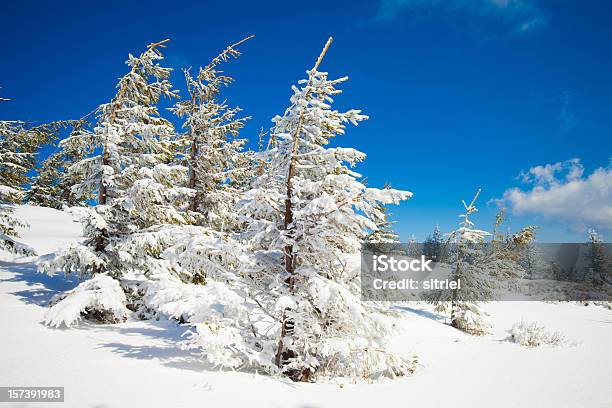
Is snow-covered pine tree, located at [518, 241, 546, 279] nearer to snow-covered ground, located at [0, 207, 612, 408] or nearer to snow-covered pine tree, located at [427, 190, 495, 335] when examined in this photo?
snow-covered pine tree, located at [427, 190, 495, 335]

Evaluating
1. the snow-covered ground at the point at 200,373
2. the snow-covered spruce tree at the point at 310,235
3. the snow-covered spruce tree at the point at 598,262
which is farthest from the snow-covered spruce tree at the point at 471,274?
the snow-covered spruce tree at the point at 598,262

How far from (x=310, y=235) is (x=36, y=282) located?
10638 mm

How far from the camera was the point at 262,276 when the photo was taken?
7000 mm

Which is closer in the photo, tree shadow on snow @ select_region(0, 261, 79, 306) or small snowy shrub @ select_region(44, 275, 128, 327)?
small snowy shrub @ select_region(44, 275, 128, 327)

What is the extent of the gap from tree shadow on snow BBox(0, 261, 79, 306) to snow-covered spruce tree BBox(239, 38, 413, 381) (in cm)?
752

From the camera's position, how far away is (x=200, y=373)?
19.0 ft

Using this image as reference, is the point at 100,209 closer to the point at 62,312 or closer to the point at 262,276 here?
the point at 62,312

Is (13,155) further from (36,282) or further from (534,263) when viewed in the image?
(534,263)

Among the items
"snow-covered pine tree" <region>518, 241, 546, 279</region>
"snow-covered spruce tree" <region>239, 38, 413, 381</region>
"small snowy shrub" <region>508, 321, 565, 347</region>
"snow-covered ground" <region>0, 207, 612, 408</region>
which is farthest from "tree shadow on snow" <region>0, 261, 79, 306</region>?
"snow-covered pine tree" <region>518, 241, 546, 279</region>

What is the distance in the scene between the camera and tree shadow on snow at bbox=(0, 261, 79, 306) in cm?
984

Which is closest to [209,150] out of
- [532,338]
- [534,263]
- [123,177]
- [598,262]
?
[123,177]

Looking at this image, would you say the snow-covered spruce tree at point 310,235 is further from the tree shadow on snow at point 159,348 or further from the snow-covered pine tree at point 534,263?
the snow-covered pine tree at point 534,263

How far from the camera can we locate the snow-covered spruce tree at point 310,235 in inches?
243

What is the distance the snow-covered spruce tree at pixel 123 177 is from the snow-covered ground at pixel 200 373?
→ 1.84m
